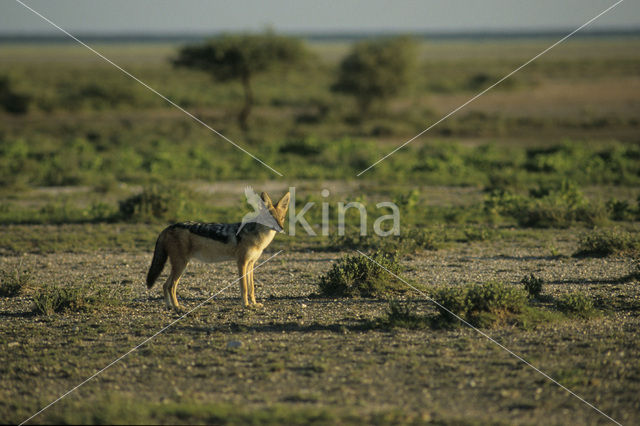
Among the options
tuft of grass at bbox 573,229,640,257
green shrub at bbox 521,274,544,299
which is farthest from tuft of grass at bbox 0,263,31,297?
tuft of grass at bbox 573,229,640,257

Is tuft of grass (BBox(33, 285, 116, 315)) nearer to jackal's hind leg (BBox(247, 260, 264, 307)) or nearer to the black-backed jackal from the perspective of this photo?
the black-backed jackal

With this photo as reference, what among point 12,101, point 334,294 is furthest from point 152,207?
point 12,101

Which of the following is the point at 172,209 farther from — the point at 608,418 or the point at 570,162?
the point at 570,162

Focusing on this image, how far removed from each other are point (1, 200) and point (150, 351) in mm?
12406

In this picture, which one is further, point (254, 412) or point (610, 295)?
point (610, 295)

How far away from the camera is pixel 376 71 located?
38469 mm

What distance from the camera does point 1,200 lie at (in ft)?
58.5

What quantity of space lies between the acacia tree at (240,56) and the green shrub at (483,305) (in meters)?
26.8

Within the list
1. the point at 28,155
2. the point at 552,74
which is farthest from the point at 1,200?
the point at 552,74

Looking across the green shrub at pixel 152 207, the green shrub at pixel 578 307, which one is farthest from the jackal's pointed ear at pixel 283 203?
the green shrub at pixel 152 207

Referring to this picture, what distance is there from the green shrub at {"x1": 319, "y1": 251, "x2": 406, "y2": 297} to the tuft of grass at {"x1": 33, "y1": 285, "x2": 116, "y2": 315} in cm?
304

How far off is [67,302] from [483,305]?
5.48m

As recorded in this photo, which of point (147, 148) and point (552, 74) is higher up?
point (552, 74)

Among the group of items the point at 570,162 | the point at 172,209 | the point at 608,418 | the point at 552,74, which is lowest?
the point at 608,418
